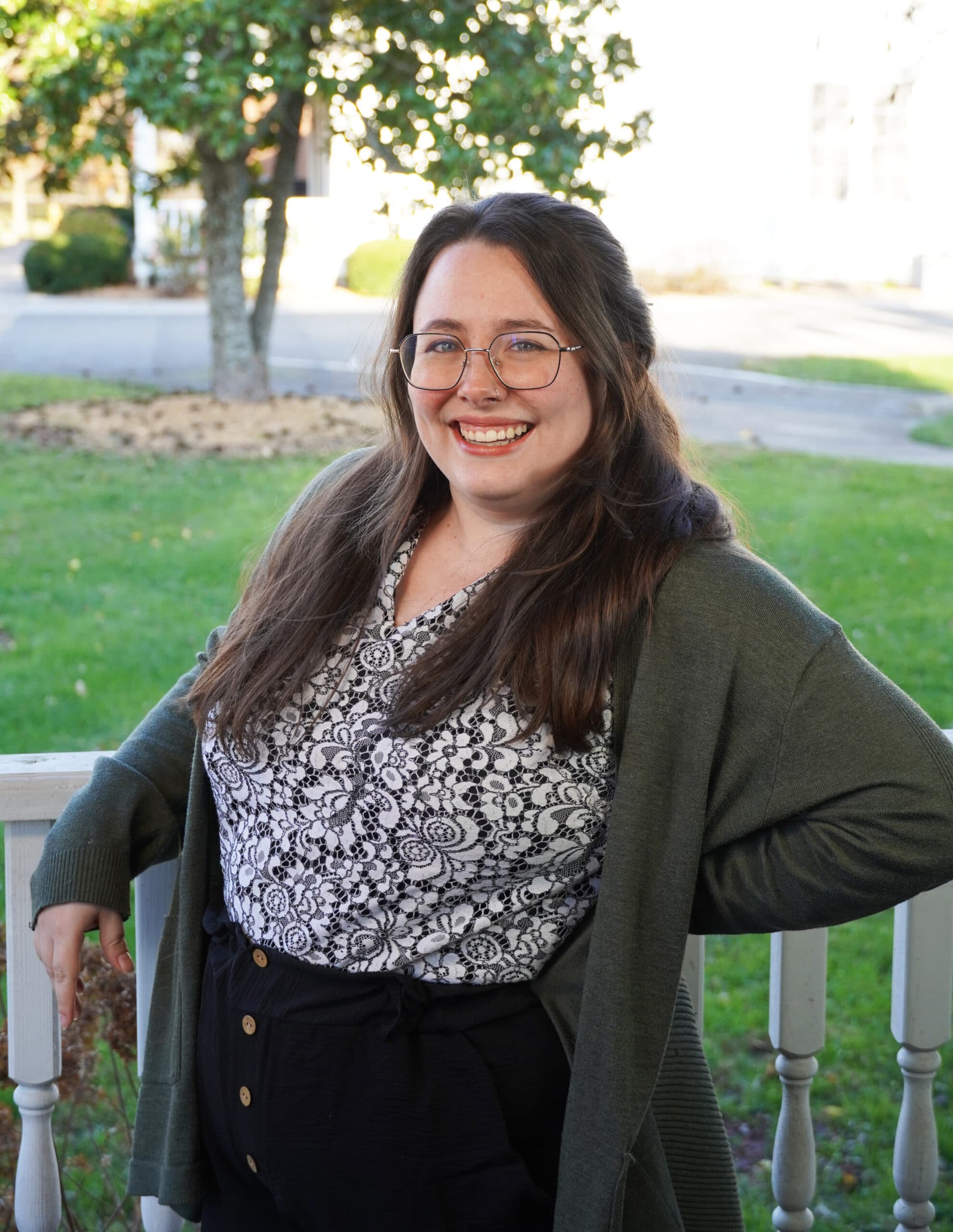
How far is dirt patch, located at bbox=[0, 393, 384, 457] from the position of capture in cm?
922

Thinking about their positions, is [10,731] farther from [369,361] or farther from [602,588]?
[602,588]

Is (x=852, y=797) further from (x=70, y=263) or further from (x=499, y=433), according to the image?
(x=70, y=263)

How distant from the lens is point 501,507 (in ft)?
5.75

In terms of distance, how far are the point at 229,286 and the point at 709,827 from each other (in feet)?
29.7

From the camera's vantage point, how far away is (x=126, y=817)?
1830 mm

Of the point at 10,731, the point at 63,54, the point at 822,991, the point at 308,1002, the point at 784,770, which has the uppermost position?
the point at 63,54

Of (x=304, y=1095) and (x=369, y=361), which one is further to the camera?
(x=369, y=361)

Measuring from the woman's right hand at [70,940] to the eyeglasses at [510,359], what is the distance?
0.82 m

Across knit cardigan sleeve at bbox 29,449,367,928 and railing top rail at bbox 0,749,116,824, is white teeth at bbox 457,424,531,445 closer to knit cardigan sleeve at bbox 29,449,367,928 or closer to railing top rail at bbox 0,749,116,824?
knit cardigan sleeve at bbox 29,449,367,928

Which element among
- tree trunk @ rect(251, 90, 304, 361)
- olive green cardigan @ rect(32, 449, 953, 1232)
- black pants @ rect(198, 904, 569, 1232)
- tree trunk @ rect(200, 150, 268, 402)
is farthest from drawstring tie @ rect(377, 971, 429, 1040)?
tree trunk @ rect(251, 90, 304, 361)

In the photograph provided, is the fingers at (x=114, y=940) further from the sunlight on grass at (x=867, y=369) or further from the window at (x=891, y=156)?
the window at (x=891, y=156)

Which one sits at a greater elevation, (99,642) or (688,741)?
(688,741)

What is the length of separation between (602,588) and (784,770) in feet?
0.97

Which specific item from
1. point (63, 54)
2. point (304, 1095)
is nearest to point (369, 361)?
point (304, 1095)
